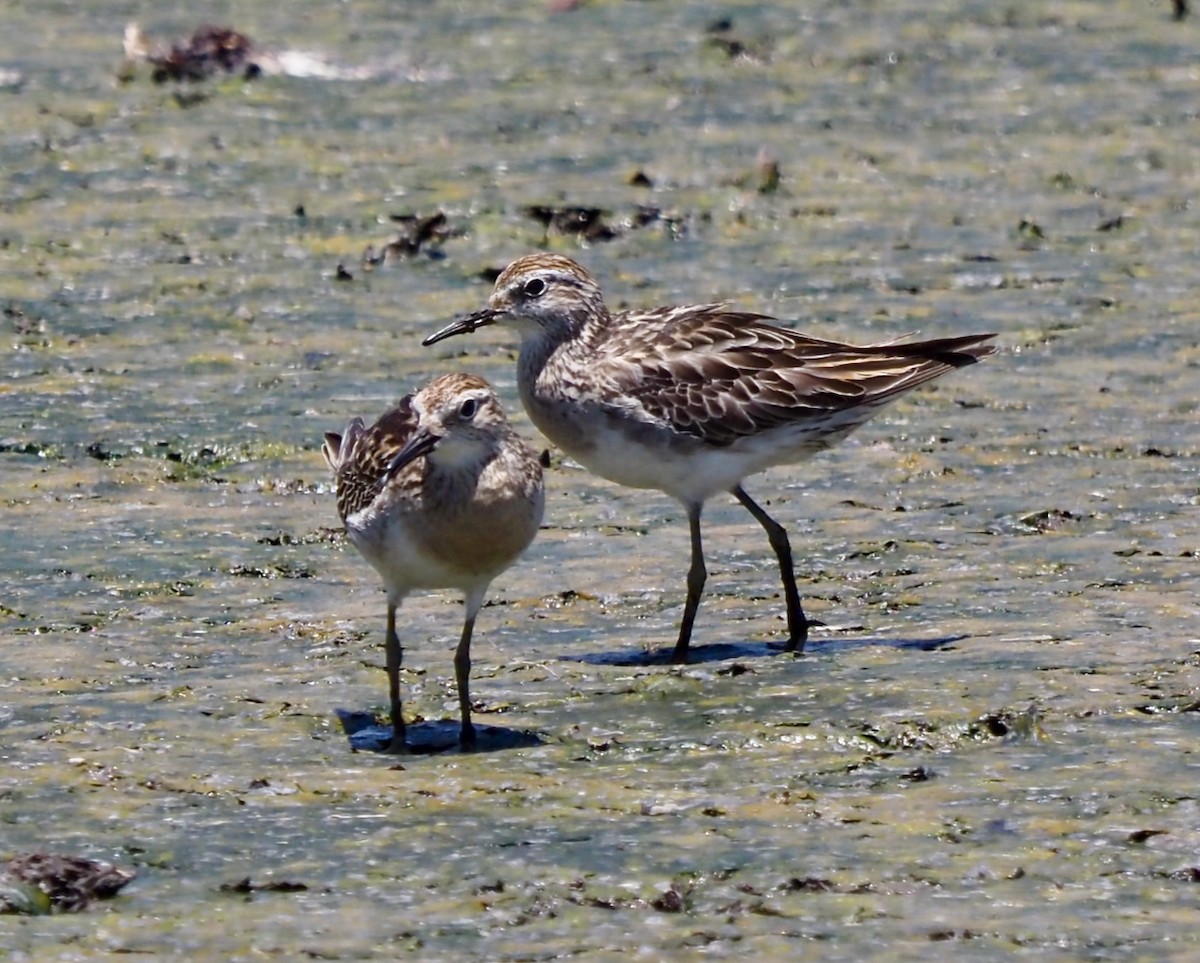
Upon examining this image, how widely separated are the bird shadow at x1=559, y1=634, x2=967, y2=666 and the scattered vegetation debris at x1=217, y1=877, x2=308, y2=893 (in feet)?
7.96

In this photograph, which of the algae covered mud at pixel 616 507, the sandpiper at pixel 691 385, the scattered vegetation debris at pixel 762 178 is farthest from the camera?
the scattered vegetation debris at pixel 762 178

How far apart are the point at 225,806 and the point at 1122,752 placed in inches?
108

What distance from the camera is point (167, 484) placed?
36.8 feet

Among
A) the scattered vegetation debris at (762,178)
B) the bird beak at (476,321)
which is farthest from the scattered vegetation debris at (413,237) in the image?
the bird beak at (476,321)

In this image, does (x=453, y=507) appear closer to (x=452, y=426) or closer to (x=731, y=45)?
(x=452, y=426)

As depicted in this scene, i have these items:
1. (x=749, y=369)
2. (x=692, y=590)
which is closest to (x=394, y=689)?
(x=692, y=590)

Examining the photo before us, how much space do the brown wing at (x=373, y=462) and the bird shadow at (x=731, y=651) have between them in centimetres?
100

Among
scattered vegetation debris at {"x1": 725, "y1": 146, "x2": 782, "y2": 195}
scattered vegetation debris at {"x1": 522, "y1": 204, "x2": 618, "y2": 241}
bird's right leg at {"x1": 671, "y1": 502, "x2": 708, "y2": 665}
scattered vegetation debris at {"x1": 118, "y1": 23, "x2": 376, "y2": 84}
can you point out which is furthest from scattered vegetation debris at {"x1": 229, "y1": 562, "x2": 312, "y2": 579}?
scattered vegetation debris at {"x1": 118, "y1": 23, "x2": 376, "y2": 84}

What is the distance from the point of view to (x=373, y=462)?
8555mm

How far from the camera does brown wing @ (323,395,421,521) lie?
8.39 metres

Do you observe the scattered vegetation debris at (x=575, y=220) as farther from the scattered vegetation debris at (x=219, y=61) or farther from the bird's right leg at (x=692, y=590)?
the bird's right leg at (x=692, y=590)

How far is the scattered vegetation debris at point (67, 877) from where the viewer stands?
6.46 m

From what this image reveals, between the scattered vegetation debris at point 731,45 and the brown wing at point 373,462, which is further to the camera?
the scattered vegetation debris at point 731,45

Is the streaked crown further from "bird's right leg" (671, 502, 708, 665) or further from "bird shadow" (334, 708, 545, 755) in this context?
"bird shadow" (334, 708, 545, 755)
